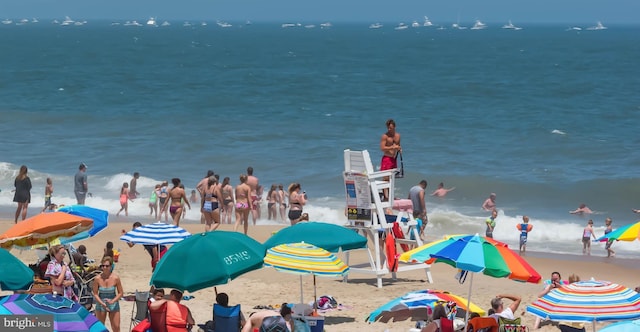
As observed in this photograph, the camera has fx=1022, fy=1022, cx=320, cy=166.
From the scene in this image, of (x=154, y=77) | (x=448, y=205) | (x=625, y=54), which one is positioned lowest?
(x=448, y=205)

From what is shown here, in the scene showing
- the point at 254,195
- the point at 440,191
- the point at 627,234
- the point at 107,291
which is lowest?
the point at 107,291

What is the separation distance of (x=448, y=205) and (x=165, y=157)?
10.7 metres

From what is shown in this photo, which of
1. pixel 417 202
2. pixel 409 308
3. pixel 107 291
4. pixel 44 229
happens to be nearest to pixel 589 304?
pixel 409 308

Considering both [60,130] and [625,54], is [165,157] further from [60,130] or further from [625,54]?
[625,54]

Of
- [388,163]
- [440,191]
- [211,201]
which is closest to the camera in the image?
[388,163]

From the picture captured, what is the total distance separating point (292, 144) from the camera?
3609 cm

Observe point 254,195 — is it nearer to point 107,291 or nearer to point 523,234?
point 523,234

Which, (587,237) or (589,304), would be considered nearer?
(589,304)

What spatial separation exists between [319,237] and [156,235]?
2.10 metres

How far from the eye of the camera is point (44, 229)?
11.8 metres

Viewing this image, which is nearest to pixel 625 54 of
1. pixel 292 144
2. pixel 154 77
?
pixel 154 77

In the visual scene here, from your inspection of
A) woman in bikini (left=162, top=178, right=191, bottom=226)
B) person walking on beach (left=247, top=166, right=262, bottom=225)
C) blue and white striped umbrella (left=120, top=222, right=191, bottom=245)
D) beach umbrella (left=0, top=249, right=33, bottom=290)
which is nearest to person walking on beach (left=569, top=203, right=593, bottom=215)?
person walking on beach (left=247, top=166, right=262, bottom=225)

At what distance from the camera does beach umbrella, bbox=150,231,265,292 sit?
10125 millimetres

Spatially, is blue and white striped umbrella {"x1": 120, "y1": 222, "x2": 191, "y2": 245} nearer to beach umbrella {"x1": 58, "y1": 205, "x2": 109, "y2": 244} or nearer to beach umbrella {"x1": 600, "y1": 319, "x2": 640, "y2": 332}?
beach umbrella {"x1": 58, "y1": 205, "x2": 109, "y2": 244}
